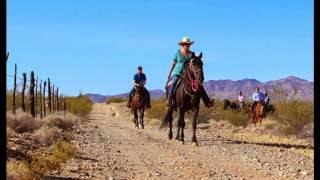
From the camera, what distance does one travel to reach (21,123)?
21.4 m

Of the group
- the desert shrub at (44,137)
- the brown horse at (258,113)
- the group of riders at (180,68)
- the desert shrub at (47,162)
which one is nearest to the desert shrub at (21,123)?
the desert shrub at (44,137)

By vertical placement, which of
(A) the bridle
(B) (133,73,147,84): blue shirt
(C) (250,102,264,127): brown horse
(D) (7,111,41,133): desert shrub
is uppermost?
(B) (133,73,147,84): blue shirt

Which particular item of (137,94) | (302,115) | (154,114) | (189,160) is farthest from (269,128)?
(189,160)

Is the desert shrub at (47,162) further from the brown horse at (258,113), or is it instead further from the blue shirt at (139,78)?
the brown horse at (258,113)

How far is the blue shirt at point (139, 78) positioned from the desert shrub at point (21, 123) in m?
6.21

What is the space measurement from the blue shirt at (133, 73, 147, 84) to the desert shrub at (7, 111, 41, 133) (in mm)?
6207

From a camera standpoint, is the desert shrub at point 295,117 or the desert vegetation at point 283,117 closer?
the desert shrub at point 295,117

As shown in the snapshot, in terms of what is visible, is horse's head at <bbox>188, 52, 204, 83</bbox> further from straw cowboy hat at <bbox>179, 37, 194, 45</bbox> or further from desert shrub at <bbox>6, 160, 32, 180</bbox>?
desert shrub at <bbox>6, 160, 32, 180</bbox>

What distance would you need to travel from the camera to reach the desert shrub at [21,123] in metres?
21.0

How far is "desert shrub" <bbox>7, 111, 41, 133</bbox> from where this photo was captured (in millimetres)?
21025

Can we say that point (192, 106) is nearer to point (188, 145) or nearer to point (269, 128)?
point (188, 145)

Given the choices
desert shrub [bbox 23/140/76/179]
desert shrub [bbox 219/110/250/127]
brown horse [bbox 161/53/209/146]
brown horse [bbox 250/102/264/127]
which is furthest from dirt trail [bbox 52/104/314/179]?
desert shrub [bbox 219/110/250/127]

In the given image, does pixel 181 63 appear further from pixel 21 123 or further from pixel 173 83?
pixel 21 123

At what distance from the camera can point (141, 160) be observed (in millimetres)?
13562
